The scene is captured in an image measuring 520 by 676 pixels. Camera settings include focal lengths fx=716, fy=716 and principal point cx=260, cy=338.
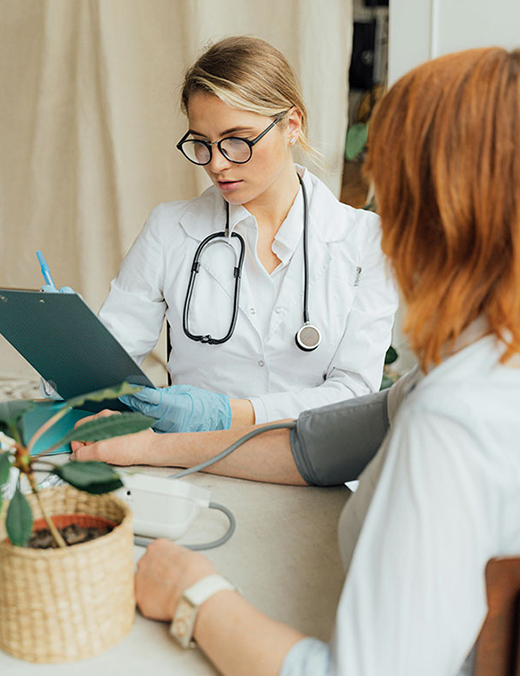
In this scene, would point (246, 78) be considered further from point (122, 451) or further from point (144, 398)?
point (122, 451)

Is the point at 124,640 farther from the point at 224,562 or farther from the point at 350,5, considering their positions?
the point at 350,5

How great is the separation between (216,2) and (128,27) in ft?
1.95

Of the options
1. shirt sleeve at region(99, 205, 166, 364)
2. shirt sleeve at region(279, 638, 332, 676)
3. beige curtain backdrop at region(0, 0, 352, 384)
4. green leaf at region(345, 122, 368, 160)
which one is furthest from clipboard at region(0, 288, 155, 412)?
beige curtain backdrop at region(0, 0, 352, 384)

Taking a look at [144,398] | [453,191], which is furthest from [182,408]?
[453,191]

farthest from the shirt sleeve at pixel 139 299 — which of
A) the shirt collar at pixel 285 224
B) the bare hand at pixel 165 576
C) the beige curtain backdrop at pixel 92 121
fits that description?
the beige curtain backdrop at pixel 92 121

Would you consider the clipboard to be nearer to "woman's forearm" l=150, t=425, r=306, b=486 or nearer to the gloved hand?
the gloved hand

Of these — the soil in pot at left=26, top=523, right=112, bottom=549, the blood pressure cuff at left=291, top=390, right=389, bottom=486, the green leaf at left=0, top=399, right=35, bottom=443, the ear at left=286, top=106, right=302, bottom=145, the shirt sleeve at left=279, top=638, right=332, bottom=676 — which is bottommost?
the blood pressure cuff at left=291, top=390, right=389, bottom=486

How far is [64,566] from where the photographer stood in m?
0.59

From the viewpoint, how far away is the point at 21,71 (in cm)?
349

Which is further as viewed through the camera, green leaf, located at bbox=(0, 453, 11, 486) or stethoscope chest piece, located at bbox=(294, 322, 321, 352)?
stethoscope chest piece, located at bbox=(294, 322, 321, 352)

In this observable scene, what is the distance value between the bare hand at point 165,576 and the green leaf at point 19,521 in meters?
0.17

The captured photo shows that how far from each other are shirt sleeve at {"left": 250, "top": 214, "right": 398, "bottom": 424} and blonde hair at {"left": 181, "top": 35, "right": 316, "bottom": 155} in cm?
37

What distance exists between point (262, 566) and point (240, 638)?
0.18m

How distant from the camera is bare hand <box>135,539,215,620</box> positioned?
2.28ft
